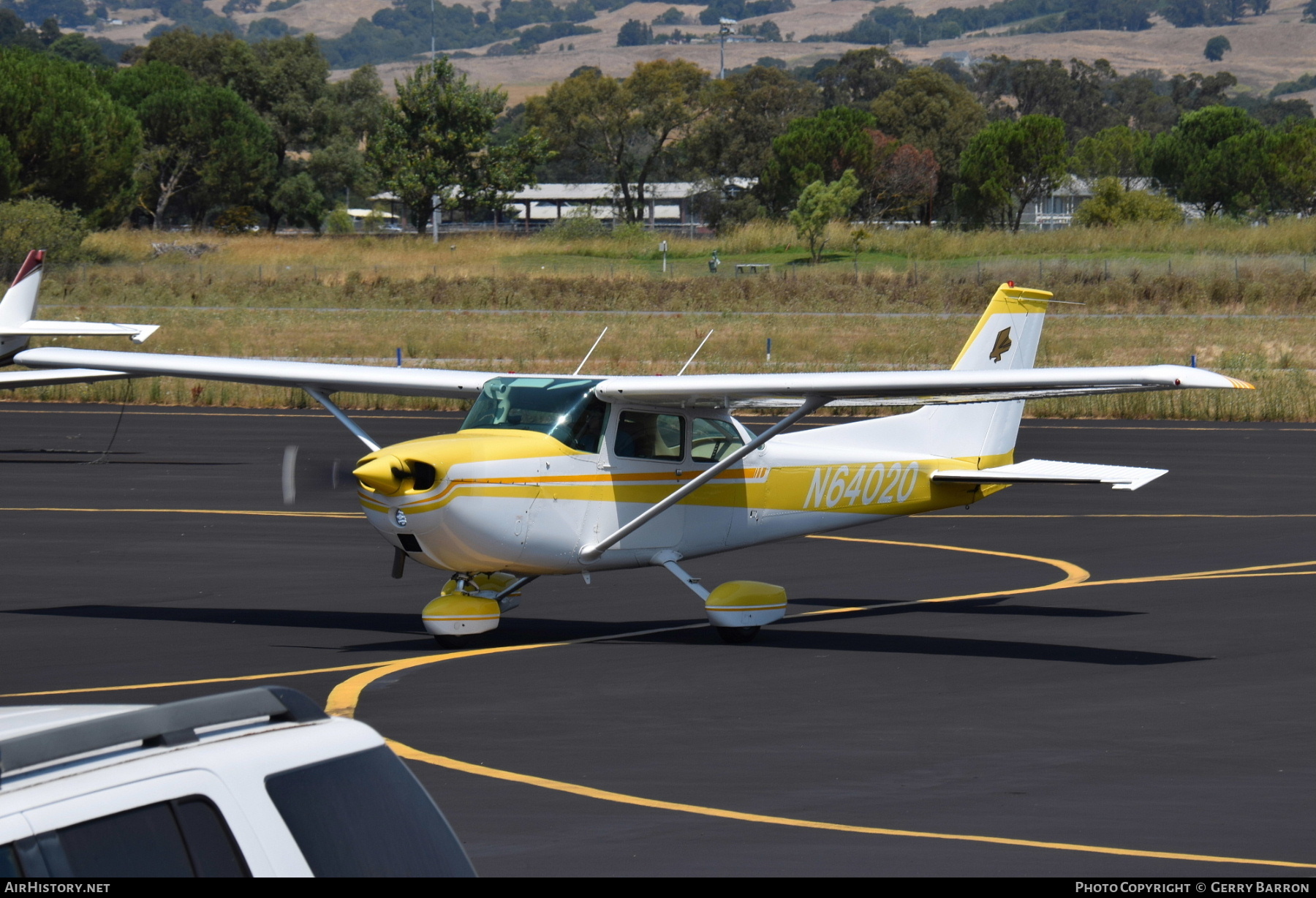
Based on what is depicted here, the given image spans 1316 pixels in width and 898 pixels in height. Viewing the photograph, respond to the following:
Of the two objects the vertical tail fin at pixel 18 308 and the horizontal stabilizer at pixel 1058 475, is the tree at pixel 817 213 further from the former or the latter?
the horizontal stabilizer at pixel 1058 475

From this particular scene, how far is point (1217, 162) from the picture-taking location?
109750 millimetres

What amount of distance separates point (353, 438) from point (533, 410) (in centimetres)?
1542

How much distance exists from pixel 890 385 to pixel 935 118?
12707 centimetres

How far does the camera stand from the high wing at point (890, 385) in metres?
12.4

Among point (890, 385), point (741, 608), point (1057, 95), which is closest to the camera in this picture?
point (890, 385)

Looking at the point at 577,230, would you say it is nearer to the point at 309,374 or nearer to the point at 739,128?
the point at 739,128

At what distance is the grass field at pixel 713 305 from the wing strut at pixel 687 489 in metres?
22.7

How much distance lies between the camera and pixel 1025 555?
18.5 metres

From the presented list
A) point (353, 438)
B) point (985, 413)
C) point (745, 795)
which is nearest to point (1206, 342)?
point (353, 438)

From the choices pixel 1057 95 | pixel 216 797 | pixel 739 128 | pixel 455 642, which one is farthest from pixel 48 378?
pixel 1057 95

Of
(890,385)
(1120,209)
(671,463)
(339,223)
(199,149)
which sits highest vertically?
(890,385)

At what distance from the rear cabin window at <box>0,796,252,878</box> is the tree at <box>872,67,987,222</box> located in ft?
393

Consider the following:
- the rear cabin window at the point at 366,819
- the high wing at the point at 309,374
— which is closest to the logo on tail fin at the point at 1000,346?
the high wing at the point at 309,374

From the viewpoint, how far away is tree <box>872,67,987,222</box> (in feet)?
415
